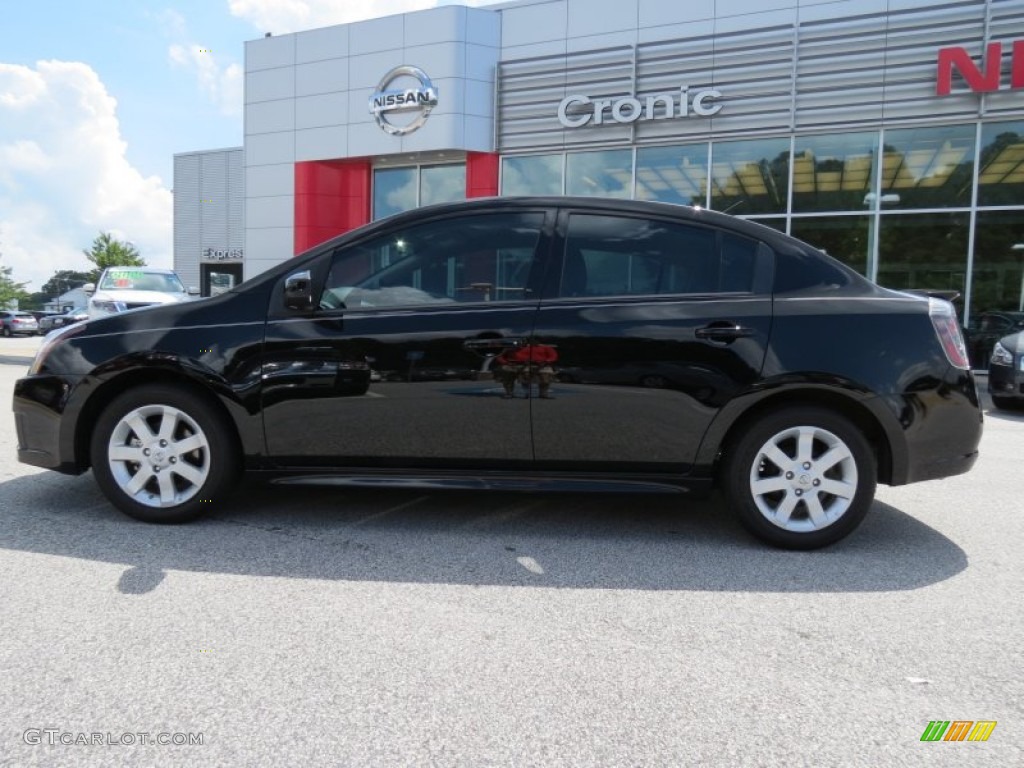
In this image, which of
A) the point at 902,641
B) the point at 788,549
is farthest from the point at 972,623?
the point at 788,549

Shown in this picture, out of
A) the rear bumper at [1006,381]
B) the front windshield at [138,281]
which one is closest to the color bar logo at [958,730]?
the rear bumper at [1006,381]

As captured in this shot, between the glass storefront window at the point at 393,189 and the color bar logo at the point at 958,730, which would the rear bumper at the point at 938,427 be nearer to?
the color bar logo at the point at 958,730

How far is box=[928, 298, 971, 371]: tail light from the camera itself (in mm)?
3520

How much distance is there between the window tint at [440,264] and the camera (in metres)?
3.68

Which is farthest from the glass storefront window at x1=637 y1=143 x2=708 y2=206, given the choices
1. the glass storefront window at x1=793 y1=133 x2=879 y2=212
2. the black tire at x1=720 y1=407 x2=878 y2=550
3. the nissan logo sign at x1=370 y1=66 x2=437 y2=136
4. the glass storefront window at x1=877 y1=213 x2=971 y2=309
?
the black tire at x1=720 y1=407 x2=878 y2=550

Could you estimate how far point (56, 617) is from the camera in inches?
108

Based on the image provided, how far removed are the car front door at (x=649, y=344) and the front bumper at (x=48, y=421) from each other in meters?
2.37

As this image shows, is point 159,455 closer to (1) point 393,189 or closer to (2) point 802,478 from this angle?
(2) point 802,478

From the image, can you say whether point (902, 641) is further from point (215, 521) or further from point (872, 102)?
point (872, 102)

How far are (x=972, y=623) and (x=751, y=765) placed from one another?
142 centimetres

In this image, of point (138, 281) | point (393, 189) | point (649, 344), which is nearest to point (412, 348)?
point (649, 344)

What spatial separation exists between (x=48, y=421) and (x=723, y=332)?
3.39m

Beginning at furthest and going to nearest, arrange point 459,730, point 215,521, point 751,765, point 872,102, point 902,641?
point 872,102, point 215,521, point 902,641, point 459,730, point 751,765

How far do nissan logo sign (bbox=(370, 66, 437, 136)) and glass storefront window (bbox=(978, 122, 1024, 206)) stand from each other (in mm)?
10551
